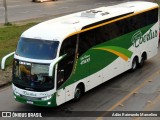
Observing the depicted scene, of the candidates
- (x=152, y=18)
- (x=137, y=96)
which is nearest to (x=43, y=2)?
(x=152, y=18)

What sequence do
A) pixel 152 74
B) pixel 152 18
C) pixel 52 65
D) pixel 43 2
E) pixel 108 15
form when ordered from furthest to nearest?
1. pixel 43 2
2. pixel 152 18
3. pixel 152 74
4. pixel 108 15
5. pixel 52 65

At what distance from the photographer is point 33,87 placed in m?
13.2

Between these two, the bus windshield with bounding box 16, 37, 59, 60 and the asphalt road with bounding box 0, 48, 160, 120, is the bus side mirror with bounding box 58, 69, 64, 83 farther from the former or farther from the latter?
the asphalt road with bounding box 0, 48, 160, 120

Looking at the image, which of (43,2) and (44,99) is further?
(43,2)

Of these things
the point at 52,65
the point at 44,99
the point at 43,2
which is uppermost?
the point at 52,65

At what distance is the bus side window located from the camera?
43.8 ft

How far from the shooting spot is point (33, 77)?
43.4 feet

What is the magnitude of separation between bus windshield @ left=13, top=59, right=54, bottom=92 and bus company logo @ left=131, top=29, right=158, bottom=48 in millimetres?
6430

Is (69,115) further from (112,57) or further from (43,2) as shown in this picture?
(43,2)

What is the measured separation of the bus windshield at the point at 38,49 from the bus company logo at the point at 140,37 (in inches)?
235

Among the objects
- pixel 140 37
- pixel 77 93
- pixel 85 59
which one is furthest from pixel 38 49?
pixel 140 37

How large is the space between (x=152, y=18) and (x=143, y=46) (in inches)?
65.5

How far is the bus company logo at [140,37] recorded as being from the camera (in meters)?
18.5

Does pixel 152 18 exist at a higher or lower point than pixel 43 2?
higher
